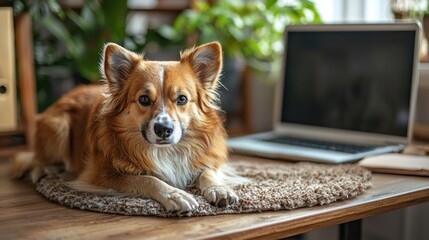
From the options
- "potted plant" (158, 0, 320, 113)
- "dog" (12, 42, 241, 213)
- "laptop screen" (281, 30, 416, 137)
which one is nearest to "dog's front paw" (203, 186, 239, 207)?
"dog" (12, 42, 241, 213)

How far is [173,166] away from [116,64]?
280 millimetres

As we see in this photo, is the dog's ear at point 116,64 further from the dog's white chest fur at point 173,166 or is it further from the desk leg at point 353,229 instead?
the desk leg at point 353,229

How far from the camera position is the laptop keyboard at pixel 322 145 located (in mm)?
1940

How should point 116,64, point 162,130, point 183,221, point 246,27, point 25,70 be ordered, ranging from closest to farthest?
point 183,221, point 162,130, point 116,64, point 25,70, point 246,27

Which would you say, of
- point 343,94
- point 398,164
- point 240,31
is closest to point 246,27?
point 240,31

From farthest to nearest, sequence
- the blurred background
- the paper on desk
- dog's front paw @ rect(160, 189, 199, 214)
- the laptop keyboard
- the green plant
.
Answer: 1. the green plant
2. the blurred background
3. the laptop keyboard
4. the paper on desk
5. dog's front paw @ rect(160, 189, 199, 214)

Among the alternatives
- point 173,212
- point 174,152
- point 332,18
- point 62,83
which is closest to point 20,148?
point 62,83

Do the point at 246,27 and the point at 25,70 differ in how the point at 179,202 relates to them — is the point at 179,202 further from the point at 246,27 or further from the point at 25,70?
the point at 246,27

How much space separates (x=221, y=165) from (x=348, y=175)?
324mm

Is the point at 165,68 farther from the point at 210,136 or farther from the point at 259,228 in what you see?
the point at 259,228

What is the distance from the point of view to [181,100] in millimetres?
1484

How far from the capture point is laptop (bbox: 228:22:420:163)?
1946mm

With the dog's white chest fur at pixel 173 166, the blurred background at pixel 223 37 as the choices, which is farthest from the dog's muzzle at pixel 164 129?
the blurred background at pixel 223 37

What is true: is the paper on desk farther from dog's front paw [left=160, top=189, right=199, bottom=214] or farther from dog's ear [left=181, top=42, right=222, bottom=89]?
dog's front paw [left=160, top=189, right=199, bottom=214]
